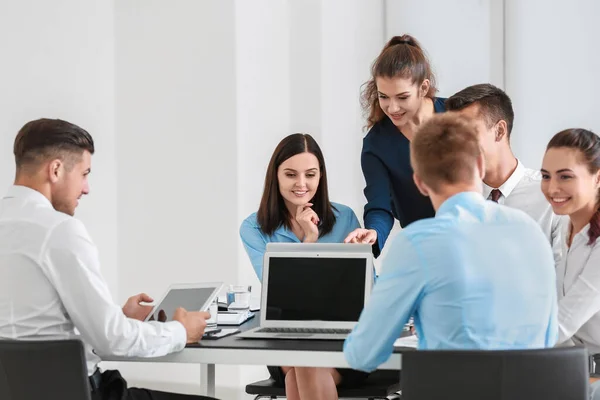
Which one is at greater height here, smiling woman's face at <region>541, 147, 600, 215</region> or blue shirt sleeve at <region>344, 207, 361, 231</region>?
smiling woman's face at <region>541, 147, 600, 215</region>

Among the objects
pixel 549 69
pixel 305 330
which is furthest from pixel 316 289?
pixel 549 69

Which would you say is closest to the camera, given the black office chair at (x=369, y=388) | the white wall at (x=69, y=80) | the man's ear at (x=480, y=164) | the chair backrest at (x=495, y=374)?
the chair backrest at (x=495, y=374)

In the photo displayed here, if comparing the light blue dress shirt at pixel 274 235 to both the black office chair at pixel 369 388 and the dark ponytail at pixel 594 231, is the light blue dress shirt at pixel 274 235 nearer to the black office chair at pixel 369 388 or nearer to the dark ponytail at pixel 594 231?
the black office chair at pixel 369 388

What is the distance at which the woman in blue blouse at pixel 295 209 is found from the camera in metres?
3.58

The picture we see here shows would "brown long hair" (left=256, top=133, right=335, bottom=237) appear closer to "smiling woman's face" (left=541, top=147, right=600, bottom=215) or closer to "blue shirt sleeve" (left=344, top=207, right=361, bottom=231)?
"blue shirt sleeve" (left=344, top=207, right=361, bottom=231)

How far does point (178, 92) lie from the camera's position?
5.18 meters

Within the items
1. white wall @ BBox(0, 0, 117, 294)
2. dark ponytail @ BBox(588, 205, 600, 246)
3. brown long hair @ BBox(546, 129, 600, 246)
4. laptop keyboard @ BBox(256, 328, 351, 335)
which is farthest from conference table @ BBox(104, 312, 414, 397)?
white wall @ BBox(0, 0, 117, 294)

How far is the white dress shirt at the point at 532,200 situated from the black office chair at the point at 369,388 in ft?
2.29

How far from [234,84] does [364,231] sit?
2.12 meters

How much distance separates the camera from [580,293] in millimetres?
2484

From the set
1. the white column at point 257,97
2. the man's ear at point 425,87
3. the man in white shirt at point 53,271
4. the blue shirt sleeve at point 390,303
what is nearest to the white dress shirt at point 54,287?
the man in white shirt at point 53,271

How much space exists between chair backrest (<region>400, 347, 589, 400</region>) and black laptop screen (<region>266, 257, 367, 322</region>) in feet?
2.82

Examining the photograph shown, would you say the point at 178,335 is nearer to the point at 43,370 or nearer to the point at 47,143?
the point at 43,370

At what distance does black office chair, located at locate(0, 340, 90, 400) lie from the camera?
2.11 metres
